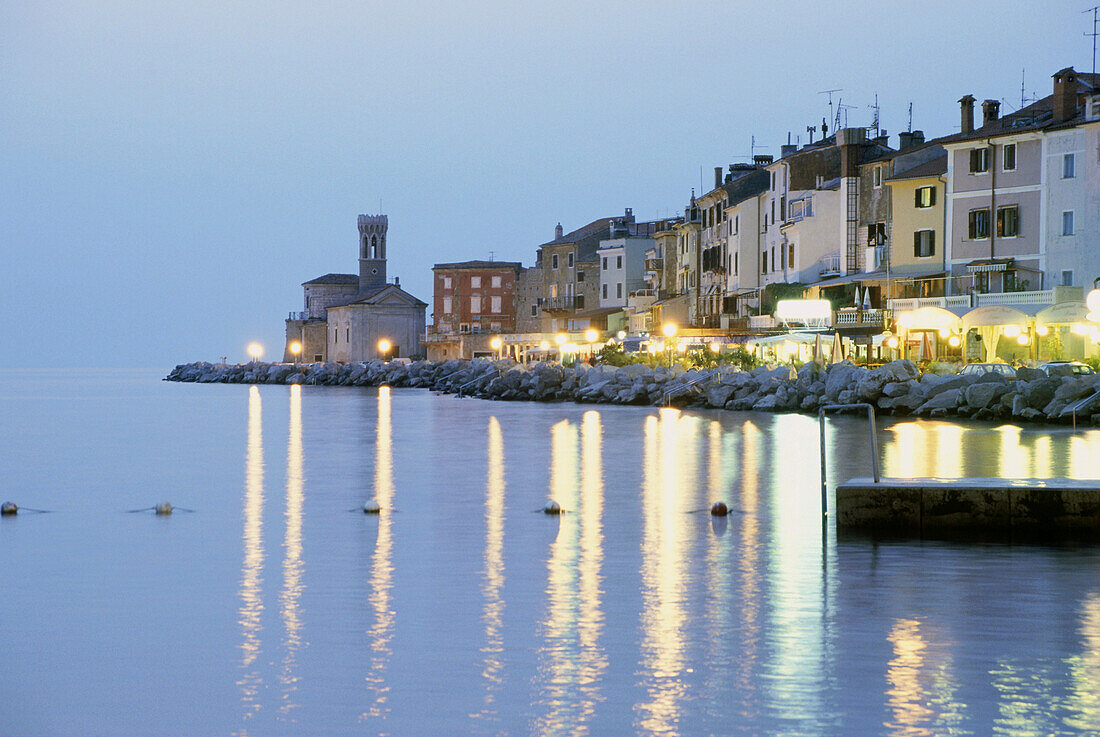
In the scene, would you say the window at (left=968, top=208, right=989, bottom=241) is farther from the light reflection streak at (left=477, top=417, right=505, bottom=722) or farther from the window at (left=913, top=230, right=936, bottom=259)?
the light reflection streak at (left=477, top=417, right=505, bottom=722)

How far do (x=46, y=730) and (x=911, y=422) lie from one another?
31.6m

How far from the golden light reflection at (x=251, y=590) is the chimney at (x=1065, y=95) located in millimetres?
34741

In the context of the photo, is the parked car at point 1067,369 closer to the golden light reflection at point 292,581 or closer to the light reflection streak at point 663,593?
the light reflection streak at point 663,593

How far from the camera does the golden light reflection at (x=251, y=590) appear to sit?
8.48m

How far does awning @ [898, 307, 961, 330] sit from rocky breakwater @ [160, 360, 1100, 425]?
1.66 m

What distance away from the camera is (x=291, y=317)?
120000 millimetres

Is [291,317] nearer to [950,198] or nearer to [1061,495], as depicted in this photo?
[950,198]

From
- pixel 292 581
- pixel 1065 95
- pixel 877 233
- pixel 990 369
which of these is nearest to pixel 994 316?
pixel 990 369

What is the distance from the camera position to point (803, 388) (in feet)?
146

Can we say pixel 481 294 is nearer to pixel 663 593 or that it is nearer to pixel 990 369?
pixel 990 369

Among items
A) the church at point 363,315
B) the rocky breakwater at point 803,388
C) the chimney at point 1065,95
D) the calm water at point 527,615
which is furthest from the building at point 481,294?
the calm water at point 527,615

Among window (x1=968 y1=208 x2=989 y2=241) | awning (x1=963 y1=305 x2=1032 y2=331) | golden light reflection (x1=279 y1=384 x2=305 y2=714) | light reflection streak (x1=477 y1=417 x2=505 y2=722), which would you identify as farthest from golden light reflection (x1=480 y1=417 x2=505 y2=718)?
A: window (x1=968 y1=208 x2=989 y2=241)

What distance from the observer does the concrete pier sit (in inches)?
534

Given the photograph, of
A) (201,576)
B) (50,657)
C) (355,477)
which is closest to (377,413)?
(355,477)
